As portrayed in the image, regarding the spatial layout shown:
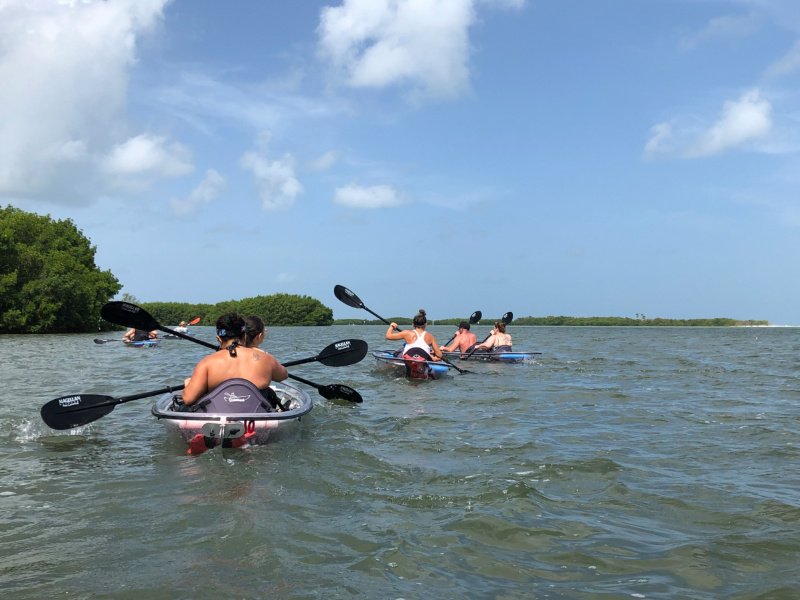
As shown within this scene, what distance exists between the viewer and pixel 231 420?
5902 mm

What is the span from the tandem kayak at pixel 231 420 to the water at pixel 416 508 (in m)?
0.16

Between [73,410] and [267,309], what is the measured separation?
100 meters

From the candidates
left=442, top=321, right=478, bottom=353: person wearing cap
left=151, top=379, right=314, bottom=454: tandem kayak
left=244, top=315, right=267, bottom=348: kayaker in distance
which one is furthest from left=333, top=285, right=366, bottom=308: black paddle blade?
left=151, top=379, right=314, bottom=454: tandem kayak

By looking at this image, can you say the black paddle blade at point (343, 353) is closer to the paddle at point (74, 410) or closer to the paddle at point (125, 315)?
the paddle at point (125, 315)

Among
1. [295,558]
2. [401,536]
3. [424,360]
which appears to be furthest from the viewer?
[424,360]

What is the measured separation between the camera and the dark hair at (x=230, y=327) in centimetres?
652

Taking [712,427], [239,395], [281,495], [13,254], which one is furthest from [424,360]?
[13,254]

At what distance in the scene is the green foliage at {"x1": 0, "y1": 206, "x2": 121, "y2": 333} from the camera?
42.3 meters

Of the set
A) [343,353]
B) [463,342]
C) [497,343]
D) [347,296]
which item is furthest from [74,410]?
[497,343]

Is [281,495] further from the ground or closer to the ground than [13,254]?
closer to the ground

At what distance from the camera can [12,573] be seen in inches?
124

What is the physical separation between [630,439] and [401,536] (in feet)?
13.9

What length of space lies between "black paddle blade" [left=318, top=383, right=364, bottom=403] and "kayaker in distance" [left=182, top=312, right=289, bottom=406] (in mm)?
2538

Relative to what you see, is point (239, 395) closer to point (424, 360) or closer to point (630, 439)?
point (630, 439)
